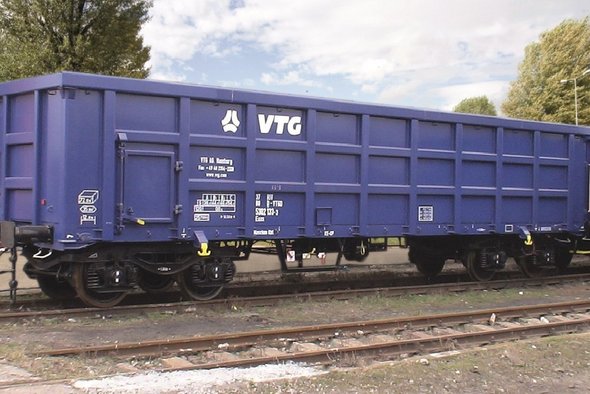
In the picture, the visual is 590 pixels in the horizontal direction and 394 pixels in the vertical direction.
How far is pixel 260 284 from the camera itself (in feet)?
37.8

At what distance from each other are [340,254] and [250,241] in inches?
72.4

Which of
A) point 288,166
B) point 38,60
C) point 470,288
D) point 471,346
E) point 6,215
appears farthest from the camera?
point 38,60

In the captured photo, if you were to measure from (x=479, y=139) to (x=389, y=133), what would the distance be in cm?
219

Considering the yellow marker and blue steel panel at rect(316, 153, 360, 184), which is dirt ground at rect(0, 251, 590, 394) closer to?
the yellow marker

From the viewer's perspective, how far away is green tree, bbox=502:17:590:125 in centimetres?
3394

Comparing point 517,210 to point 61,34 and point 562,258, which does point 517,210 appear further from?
point 61,34

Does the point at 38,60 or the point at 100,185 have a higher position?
the point at 38,60

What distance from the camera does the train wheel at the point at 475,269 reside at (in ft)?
39.0

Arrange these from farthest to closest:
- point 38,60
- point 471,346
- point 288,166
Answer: point 38,60 < point 288,166 < point 471,346

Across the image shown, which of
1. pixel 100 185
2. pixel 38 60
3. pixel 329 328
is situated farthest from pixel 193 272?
pixel 38 60

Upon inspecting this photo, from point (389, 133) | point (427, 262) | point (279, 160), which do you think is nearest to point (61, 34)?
point (279, 160)

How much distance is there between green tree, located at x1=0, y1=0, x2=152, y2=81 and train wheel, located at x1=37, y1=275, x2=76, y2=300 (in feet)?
28.3

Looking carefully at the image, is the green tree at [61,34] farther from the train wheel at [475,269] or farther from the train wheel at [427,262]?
the train wheel at [475,269]

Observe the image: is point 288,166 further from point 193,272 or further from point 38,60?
point 38,60
